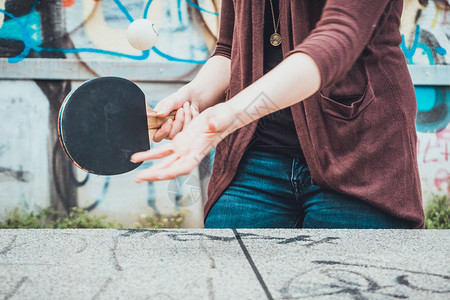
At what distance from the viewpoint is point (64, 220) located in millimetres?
3332

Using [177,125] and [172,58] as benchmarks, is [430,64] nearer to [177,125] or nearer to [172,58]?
[172,58]

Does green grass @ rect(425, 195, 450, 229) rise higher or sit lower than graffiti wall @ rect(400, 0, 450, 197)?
lower

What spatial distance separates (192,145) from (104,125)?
1.05 feet

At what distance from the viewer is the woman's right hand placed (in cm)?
126

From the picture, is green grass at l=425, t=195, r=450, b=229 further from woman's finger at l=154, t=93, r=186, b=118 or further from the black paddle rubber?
the black paddle rubber

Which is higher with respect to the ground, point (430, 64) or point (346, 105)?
point (430, 64)

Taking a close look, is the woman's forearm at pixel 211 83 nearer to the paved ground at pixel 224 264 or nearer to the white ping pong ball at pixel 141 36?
the paved ground at pixel 224 264

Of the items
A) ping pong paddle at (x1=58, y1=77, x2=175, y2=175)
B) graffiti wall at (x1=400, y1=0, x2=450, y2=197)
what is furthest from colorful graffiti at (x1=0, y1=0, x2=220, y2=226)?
ping pong paddle at (x1=58, y1=77, x2=175, y2=175)

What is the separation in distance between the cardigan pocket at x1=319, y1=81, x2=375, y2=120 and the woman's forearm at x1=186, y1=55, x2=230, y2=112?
37 cm

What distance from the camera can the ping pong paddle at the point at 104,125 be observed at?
1046 mm

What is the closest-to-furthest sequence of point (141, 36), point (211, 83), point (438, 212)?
point (211, 83), point (141, 36), point (438, 212)

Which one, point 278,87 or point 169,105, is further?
point 169,105

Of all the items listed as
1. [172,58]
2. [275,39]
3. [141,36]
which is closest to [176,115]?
[275,39]

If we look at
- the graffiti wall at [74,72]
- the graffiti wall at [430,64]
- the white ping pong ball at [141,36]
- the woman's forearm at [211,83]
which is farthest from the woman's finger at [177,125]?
the graffiti wall at [430,64]
